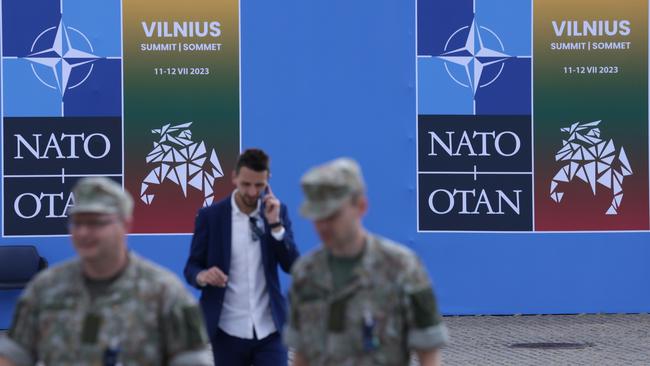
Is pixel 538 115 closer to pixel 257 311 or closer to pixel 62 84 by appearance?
pixel 62 84

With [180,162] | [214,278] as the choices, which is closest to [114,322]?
[214,278]

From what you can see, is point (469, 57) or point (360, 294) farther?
point (469, 57)

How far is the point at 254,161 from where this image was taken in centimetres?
715

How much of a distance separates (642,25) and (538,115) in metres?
1.60

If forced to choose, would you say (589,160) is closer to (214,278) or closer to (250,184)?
(250,184)

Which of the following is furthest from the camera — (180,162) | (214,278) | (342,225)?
(180,162)

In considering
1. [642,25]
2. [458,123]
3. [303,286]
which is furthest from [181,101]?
[303,286]

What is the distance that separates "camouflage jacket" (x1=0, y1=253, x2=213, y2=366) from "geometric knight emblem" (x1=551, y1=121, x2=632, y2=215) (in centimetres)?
1069

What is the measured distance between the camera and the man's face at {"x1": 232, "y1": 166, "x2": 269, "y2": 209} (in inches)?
284

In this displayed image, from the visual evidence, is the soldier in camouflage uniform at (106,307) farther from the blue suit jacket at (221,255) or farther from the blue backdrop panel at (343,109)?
the blue backdrop panel at (343,109)

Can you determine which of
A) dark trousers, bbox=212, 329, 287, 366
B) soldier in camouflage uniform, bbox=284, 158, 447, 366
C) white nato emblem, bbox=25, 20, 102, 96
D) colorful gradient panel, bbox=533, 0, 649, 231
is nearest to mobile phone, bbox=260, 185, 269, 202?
dark trousers, bbox=212, 329, 287, 366

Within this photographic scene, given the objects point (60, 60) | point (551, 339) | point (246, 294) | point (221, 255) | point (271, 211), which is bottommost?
point (551, 339)

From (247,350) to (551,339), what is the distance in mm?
6873

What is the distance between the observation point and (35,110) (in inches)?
567
